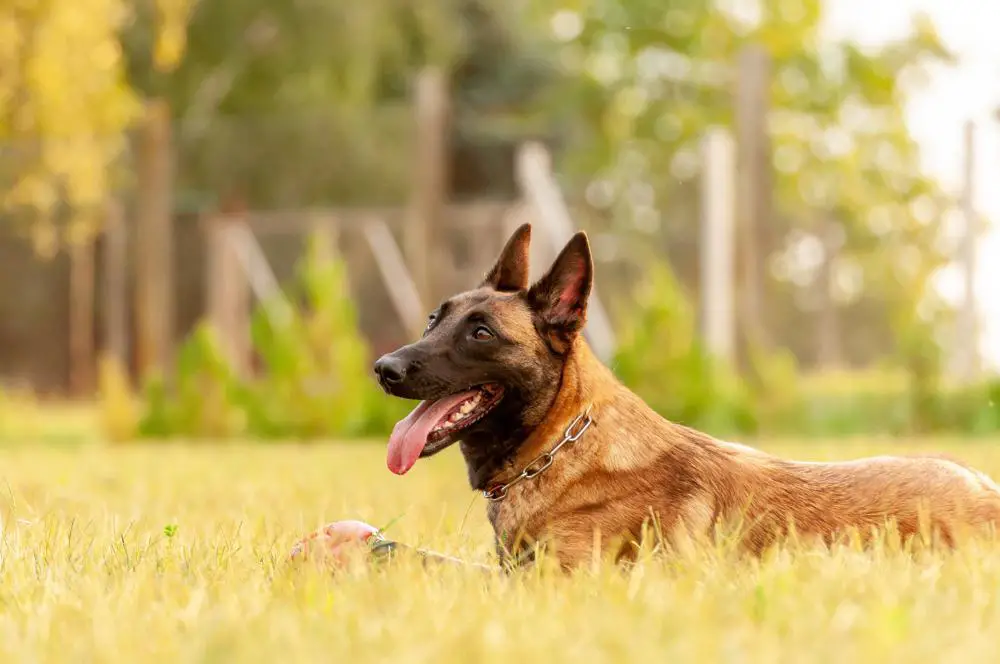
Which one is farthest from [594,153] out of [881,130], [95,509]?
[95,509]

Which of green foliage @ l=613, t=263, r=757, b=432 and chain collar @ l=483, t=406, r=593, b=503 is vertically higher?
chain collar @ l=483, t=406, r=593, b=503

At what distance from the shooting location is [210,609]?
3.41 metres

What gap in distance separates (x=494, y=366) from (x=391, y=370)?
1.18ft

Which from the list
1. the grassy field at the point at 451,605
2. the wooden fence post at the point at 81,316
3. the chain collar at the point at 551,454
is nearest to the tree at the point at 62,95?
the wooden fence post at the point at 81,316

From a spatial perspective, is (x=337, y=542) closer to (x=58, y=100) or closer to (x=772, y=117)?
(x=58, y=100)

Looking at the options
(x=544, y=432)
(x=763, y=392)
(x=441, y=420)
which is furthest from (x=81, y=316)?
(x=544, y=432)

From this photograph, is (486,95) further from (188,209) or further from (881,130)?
(881,130)

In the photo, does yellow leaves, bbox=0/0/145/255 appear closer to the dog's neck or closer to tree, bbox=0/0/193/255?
tree, bbox=0/0/193/255

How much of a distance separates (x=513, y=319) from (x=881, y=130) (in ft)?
63.5

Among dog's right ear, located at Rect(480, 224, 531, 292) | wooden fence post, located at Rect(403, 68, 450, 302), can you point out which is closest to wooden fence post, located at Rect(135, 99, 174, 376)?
wooden fence post, located at Rect(403, 68, 450, 302)

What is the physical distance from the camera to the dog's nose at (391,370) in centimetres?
412

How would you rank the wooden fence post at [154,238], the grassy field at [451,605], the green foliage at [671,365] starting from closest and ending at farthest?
the grassy field at [451,605], the green foliage at [671,365], the wooden fence post at [154,238]

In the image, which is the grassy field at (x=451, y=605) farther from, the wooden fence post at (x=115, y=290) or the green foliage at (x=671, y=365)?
the wooden fence post at (x=115, y=290)

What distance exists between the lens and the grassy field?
276 centimetres
